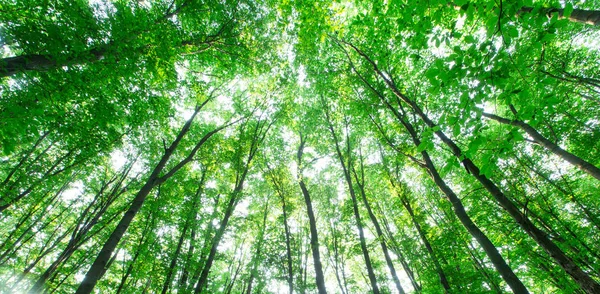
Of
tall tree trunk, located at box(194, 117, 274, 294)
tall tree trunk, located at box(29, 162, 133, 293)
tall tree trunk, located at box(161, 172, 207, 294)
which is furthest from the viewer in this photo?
tall tree trunk, located at box(161, 172, 207, 294)

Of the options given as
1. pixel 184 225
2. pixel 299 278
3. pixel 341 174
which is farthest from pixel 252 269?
pixel 341 174

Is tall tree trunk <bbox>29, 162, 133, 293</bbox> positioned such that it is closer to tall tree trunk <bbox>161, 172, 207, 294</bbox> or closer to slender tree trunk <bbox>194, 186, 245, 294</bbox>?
tall tree trunk <bbox>161, 172, 207, 294</bbox>

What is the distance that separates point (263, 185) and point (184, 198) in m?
6.36

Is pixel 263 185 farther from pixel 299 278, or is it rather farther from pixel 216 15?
pixel 216 15

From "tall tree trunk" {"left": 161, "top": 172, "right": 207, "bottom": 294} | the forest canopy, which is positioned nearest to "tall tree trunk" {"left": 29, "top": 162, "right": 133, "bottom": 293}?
the forest canopy

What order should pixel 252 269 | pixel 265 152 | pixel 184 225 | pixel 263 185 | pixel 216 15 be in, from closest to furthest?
pixel 216 15, pixel 184 225, pixel 252 269, pixel 265 152, pixel 263 185

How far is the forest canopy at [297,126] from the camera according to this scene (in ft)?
8.61

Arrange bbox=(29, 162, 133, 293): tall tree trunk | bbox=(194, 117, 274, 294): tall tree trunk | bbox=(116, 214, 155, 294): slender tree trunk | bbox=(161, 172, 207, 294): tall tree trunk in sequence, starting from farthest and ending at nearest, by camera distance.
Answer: bbox=(116, 214, 155, 294): slender tree trunk → bbox=(161, 172, 207, 294): tall tree trunk → bbox=(194, 117, 274, 294): tall tree trunk → bbox=(29, 162, 133, 293): tall tree trunk

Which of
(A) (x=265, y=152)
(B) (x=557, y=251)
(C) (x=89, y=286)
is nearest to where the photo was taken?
(B) (x=557, y=251)

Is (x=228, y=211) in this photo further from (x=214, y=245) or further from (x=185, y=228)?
(x=185, y=228)

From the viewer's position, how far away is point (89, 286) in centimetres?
458

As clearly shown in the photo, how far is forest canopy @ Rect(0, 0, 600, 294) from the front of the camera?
2623 millimetres

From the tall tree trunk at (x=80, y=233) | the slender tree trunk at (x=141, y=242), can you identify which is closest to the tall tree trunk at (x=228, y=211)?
the slender tree trunk at (x=141, y=242)

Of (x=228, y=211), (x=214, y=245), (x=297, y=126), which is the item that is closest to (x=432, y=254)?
(x=228, y=211)
